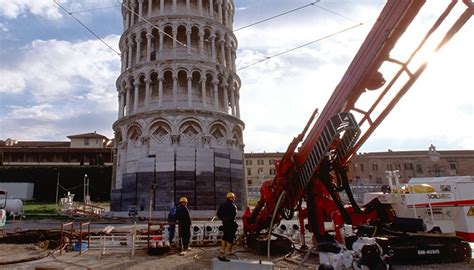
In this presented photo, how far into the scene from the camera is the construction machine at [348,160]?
722 centimetres

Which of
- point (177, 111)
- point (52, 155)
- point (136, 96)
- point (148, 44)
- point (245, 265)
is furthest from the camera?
point (52, 155)

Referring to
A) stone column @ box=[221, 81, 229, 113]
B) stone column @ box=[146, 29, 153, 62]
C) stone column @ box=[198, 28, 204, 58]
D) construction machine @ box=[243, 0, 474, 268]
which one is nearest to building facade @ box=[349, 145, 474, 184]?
stone column @ box=[221, 81, 229, 113]

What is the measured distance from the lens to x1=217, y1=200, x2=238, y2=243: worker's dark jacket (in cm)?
978

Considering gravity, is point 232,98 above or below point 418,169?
above

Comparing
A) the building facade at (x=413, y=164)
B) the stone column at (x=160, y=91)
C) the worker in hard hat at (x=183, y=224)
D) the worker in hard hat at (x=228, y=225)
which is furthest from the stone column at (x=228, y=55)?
the building facade at (x=413, y=164)

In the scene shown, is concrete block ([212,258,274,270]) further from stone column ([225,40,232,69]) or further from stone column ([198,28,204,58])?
stone column ([225,40,232,69])

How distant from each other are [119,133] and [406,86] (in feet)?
99.0

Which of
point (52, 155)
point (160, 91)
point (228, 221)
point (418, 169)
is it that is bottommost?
point (228, 221)

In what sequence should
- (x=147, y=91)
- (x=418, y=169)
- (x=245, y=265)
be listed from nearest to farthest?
(x=245, y=265) → (x=147, y=91) → (x=418, y=169)

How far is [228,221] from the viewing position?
10.1m

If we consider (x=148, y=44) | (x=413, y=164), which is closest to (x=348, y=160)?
(x=148, y=44)

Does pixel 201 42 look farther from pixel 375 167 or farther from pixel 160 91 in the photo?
pixel 375 167

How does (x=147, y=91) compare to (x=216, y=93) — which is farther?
(x=216, y=93)

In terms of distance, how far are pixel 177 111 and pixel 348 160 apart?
22.5 meters
